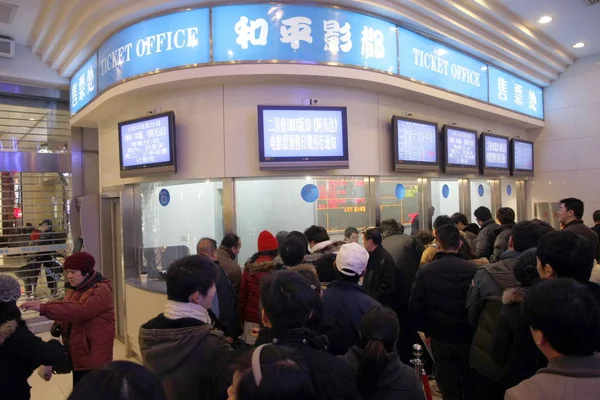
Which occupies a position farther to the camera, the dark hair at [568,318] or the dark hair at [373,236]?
the dark hair at [373,236]

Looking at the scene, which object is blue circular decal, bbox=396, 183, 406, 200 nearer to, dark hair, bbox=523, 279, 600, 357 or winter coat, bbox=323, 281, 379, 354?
winter coat, bbox=323, 281, 379, 354

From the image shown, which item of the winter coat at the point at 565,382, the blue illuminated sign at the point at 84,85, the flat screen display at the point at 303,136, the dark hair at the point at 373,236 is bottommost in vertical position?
the winter coat at the point at 565,382

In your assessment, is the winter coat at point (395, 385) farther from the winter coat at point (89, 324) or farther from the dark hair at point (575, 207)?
the dark hair at point (575, 207)

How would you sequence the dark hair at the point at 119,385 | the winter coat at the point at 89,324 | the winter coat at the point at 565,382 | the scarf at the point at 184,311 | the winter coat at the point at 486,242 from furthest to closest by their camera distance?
the winter coat at the point at 486,242 → the winter coat at the point at 89,324 → the scarf at the point at 184,311 → the winter coat at the point at 565,382 → the dark hair at the point at 119,385

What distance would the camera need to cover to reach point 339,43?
14.9 ft

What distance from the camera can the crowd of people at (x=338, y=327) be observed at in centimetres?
121

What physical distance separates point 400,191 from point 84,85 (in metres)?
4.62

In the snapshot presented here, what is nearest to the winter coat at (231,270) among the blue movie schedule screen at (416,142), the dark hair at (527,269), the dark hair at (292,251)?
the dark hair at (292,251)

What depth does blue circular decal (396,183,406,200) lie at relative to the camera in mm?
5793

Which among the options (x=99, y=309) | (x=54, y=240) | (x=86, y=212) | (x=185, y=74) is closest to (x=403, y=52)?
(x=185, y=74)

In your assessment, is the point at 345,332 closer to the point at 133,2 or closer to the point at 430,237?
the point at 430,237

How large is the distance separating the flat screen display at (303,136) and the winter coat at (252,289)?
138cm

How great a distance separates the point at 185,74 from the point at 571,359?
4087 millimetres

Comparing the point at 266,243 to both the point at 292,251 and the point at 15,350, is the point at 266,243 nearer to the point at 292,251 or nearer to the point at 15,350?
the point at 292,251
